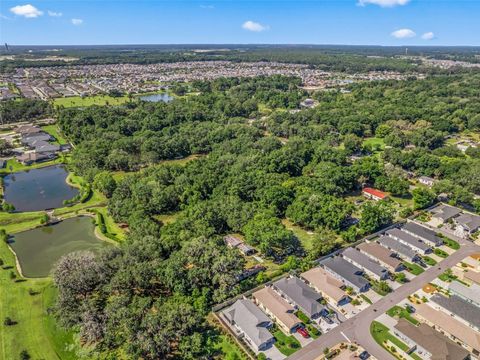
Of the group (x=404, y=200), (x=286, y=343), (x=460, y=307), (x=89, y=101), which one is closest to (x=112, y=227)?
(x=286, y=343)

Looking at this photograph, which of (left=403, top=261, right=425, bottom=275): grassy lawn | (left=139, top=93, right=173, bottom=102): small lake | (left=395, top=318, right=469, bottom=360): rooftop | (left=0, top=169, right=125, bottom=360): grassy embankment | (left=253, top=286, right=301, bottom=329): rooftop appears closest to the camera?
(left=395, top=318, right=469, bottom=360): rooftop

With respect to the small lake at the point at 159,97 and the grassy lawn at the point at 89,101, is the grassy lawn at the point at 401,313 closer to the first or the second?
the grassy lawn at the point at 89,101

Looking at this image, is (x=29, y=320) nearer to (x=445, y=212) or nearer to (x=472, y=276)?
(x=472, y=276)

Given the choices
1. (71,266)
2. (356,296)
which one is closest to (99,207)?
(71,266)

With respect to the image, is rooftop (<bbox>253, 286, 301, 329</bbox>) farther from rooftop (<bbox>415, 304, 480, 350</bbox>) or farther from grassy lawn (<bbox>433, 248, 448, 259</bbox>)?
grassy lawn (<bbox>433, 248, 448, 259</bbox>)

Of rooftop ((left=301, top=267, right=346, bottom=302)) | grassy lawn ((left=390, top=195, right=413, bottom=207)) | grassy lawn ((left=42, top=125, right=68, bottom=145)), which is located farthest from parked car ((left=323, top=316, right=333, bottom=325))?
grassy lawn ((left=42, top=125, right=68, bottom=145))

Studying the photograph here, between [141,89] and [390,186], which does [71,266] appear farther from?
[141,89]

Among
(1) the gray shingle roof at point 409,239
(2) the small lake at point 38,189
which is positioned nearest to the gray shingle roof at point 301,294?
(1) the gray shingle roof at point 409,239
